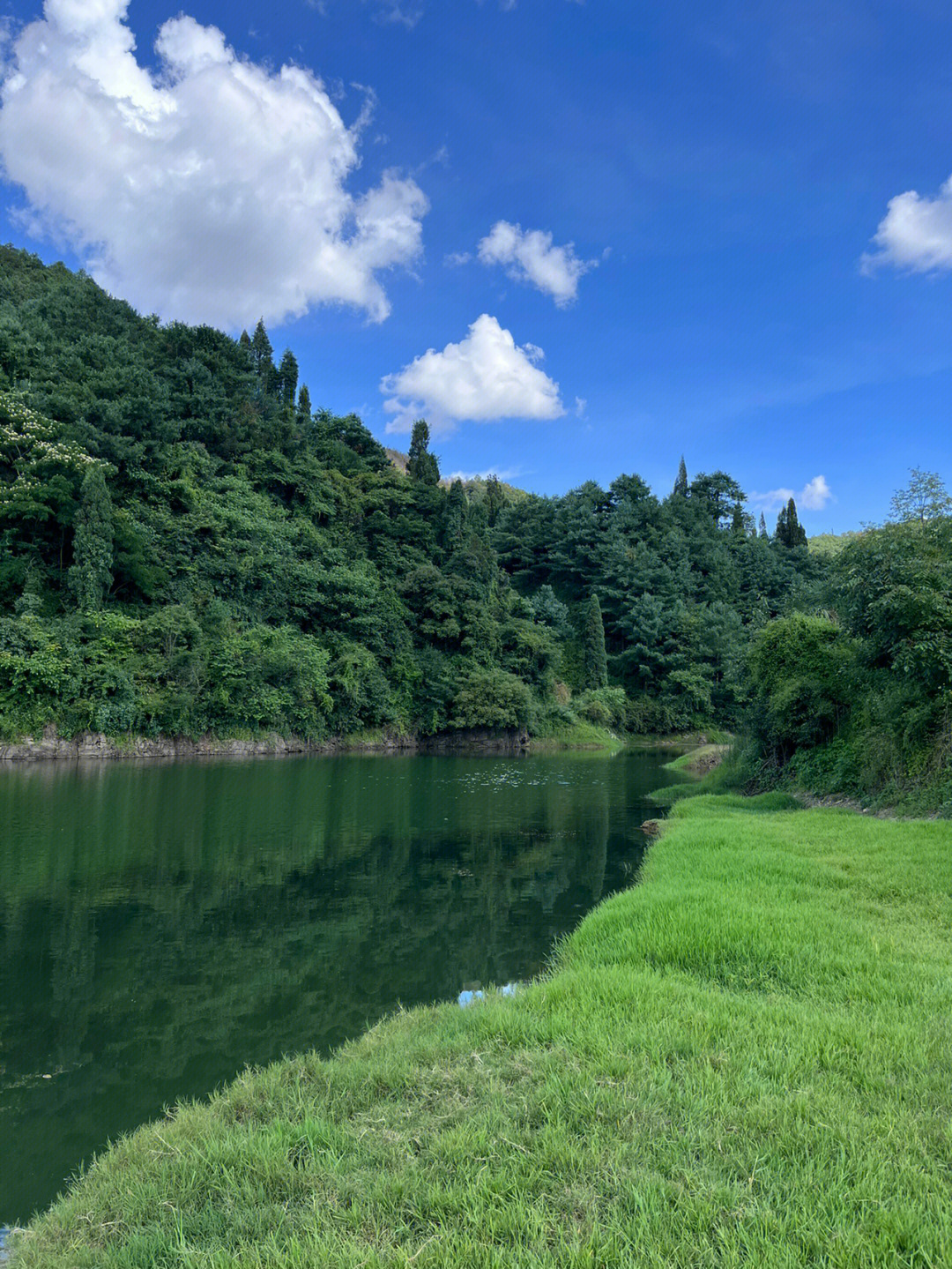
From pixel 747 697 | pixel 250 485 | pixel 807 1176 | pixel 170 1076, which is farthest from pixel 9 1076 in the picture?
pixel 250 485

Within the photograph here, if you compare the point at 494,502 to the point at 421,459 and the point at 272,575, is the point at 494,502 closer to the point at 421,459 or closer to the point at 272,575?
the point at 421,459

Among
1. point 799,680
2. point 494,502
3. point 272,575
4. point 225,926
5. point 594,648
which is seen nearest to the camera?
point 225,926

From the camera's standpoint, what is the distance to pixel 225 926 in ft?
35.5

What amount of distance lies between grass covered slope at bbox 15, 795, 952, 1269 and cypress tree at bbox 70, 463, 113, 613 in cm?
3704

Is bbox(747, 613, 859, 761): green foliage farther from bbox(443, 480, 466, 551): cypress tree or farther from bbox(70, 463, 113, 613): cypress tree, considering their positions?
bbox(443, 480, 466, 551): cypress tree

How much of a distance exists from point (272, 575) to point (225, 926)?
39200 millimetres

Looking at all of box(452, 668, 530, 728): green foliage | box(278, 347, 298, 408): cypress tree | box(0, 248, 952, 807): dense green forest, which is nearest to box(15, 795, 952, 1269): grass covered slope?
box(0, 248, 952, 807): dense green forest

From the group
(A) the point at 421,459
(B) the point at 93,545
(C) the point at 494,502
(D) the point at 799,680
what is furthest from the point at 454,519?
(D) the point at 799,680

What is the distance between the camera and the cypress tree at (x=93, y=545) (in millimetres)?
37562

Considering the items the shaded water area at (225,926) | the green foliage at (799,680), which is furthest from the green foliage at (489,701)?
the green foliage at (799,680)

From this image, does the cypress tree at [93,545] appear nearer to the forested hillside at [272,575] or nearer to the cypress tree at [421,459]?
the forested hillside at [272,575]

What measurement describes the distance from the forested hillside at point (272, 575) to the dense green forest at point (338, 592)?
186 mm

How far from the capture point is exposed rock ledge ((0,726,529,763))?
34.4 metres

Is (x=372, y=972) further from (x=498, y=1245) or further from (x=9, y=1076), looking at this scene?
(x=498, y=1245)
